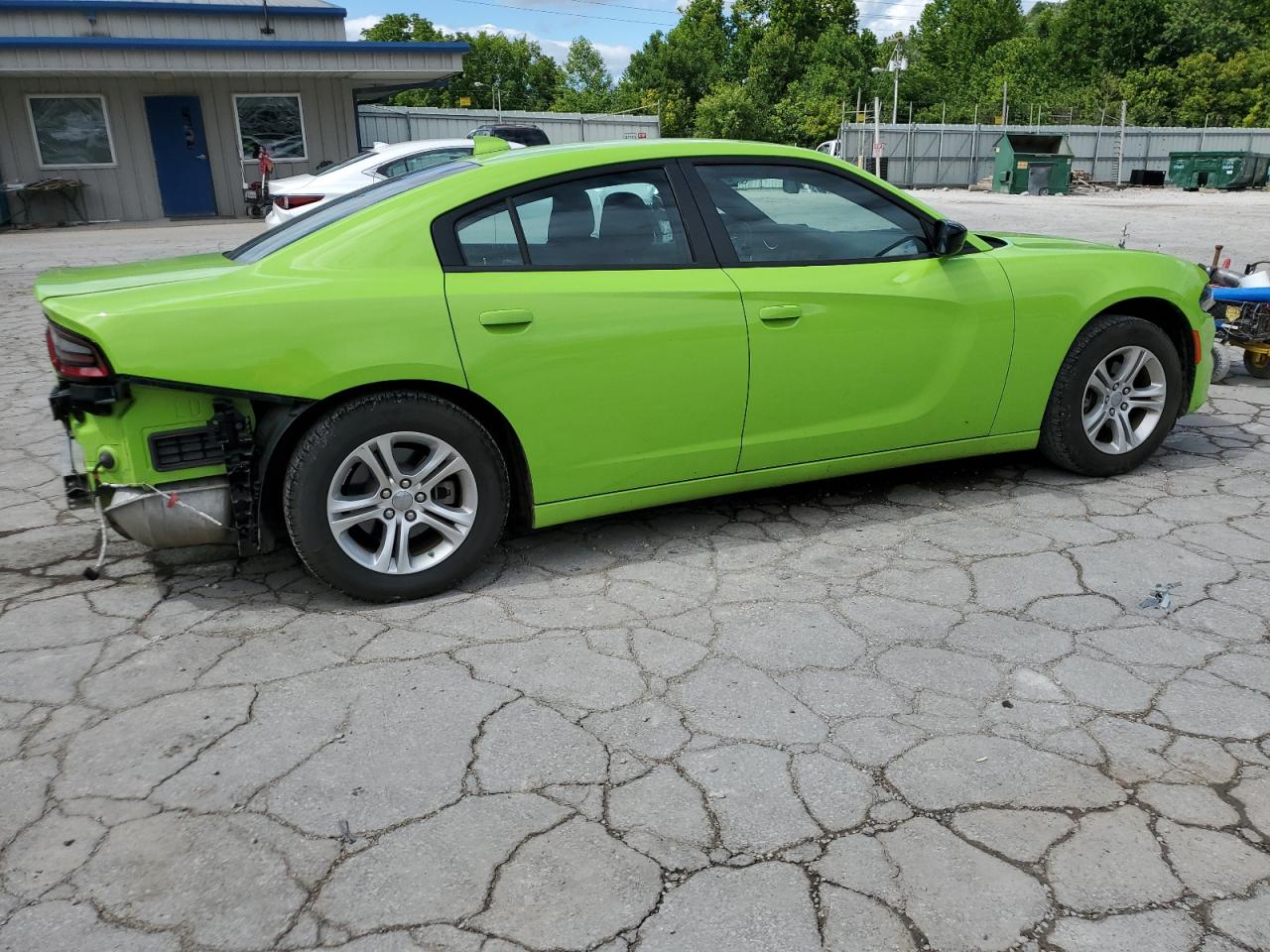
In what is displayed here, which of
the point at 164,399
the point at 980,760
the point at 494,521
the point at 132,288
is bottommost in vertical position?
the point at 980,760

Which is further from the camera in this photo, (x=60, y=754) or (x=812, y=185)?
(x=812, y=185)

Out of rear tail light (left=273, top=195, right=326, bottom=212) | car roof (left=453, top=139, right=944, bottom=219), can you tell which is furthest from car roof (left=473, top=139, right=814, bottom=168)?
rear tail light (left=273, top=195, right=326, bottom=212)

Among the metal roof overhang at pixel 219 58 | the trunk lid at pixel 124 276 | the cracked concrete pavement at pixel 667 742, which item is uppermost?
the metal roof overhang at pixel 219 58

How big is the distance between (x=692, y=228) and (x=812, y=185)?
0.64m

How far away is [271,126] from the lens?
21531 millimetres

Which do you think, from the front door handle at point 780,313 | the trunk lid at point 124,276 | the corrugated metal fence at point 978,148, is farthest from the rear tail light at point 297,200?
the corrugated metal fence at point 978,148

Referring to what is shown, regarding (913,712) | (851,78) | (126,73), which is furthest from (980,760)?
(851,78)

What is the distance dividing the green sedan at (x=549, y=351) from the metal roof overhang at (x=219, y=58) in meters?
17.7

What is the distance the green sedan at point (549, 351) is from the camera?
3.18 meters

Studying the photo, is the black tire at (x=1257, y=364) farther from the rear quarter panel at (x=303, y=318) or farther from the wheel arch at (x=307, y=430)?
the rear quarter panel at (x=303, y=318)

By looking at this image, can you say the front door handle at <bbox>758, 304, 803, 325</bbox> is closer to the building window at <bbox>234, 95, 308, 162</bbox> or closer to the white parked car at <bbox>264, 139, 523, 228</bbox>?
the white parked car at <bbox>264, 139, 523, 228</bbox>

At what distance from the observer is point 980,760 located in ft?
8.53

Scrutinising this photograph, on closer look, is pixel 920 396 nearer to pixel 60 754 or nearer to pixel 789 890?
pixel 789 890

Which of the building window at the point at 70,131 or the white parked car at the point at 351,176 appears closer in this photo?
the white parked car at the point at 351,176
